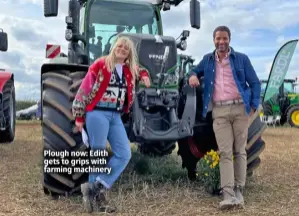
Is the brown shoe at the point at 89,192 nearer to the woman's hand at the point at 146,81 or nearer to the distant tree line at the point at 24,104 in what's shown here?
the woman's hand at the point at 146,81

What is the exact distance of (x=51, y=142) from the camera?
468cm

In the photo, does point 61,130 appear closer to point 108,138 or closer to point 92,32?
point 108,138

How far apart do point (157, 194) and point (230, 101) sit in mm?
1229

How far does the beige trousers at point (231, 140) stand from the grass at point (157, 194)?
293mm

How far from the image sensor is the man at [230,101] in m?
4.80

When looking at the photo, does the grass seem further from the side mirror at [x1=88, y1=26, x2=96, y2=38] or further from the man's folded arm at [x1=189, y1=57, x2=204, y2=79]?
the side mirror at [x1=88, y1=26, x2=96, y2=38]

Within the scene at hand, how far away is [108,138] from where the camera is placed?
450cm

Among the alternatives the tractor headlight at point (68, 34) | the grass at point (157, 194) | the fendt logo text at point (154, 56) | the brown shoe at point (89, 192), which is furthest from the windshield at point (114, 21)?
the brown shoe at point (89, 192)

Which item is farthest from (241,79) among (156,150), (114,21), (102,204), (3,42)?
(3,42)

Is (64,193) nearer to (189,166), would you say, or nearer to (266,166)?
(189,166)

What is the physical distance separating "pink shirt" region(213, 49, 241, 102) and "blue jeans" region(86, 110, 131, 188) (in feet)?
Result: 3.65

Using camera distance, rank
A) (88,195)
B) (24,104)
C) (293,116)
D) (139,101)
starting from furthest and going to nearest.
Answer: (24,104) → (293,116) → (139,101) → (88,195)

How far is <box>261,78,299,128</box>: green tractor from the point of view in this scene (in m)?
19.1

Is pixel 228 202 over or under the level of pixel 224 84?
under
